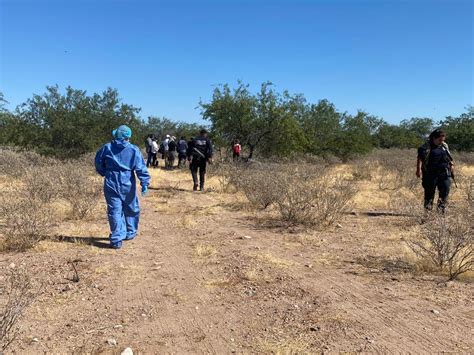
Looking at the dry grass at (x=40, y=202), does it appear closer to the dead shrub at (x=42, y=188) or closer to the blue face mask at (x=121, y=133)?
the dead shrub at (x=42, y=188)

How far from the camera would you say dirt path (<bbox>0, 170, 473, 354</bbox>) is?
316 centimetres

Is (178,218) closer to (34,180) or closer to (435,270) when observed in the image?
(34,180)

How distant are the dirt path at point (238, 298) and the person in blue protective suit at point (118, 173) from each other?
Result: 0.34 metres

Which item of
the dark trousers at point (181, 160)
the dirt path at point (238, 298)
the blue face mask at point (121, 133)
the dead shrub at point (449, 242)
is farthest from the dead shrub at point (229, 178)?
the dead shrub at point (449, 242)

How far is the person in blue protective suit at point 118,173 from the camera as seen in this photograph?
220 inches

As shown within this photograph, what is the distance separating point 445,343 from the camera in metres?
3.11

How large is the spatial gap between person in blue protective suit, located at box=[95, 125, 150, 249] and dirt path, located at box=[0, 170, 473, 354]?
0.34 meters

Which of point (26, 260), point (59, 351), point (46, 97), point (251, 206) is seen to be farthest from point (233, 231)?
point (46, 97)

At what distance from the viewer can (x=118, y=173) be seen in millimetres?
5637

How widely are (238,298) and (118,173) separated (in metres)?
2.53

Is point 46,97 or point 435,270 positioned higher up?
point 46,97

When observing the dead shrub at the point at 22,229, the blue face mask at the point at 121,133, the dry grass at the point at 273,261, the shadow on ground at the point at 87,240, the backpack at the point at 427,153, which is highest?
the blue face mask at the point at 121,133

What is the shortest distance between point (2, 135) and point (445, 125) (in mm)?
26823

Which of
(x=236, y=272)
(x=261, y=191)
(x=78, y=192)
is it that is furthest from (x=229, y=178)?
(x=236, y=272)
